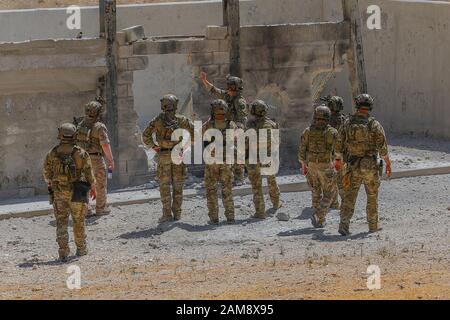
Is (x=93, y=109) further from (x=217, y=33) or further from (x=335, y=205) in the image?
(x=217, y=33)

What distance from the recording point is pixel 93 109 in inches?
672

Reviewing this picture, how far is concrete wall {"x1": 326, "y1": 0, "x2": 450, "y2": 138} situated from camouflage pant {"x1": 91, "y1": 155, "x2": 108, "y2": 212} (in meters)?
8.14

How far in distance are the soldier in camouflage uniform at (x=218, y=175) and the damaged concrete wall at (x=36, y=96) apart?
3.51m

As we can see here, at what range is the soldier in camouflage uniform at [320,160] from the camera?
16141 mm

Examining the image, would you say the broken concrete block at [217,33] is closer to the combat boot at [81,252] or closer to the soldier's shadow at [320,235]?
the soldier's shadow at [320,235]

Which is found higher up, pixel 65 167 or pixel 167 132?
pixel 167 132

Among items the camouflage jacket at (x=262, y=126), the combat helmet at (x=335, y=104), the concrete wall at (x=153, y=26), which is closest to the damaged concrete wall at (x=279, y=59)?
the camouflage jacket at (x=262, y=126)

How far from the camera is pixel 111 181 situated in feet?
65.6

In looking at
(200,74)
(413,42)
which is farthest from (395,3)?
(200,74)

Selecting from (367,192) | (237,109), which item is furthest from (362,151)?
(237,109)

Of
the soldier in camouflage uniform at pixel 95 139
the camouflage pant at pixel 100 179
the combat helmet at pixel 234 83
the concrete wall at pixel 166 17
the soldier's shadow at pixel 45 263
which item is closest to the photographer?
the soldier's shadow at pixel 45 263

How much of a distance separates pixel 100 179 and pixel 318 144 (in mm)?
3371

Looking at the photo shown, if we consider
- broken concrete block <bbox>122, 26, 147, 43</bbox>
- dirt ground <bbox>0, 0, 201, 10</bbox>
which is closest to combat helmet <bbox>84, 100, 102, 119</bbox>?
broken concrete block <bbox>122, 26, 147, 43</bbox>

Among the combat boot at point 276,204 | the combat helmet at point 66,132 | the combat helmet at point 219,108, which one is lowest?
the combat boot at point 276,204
